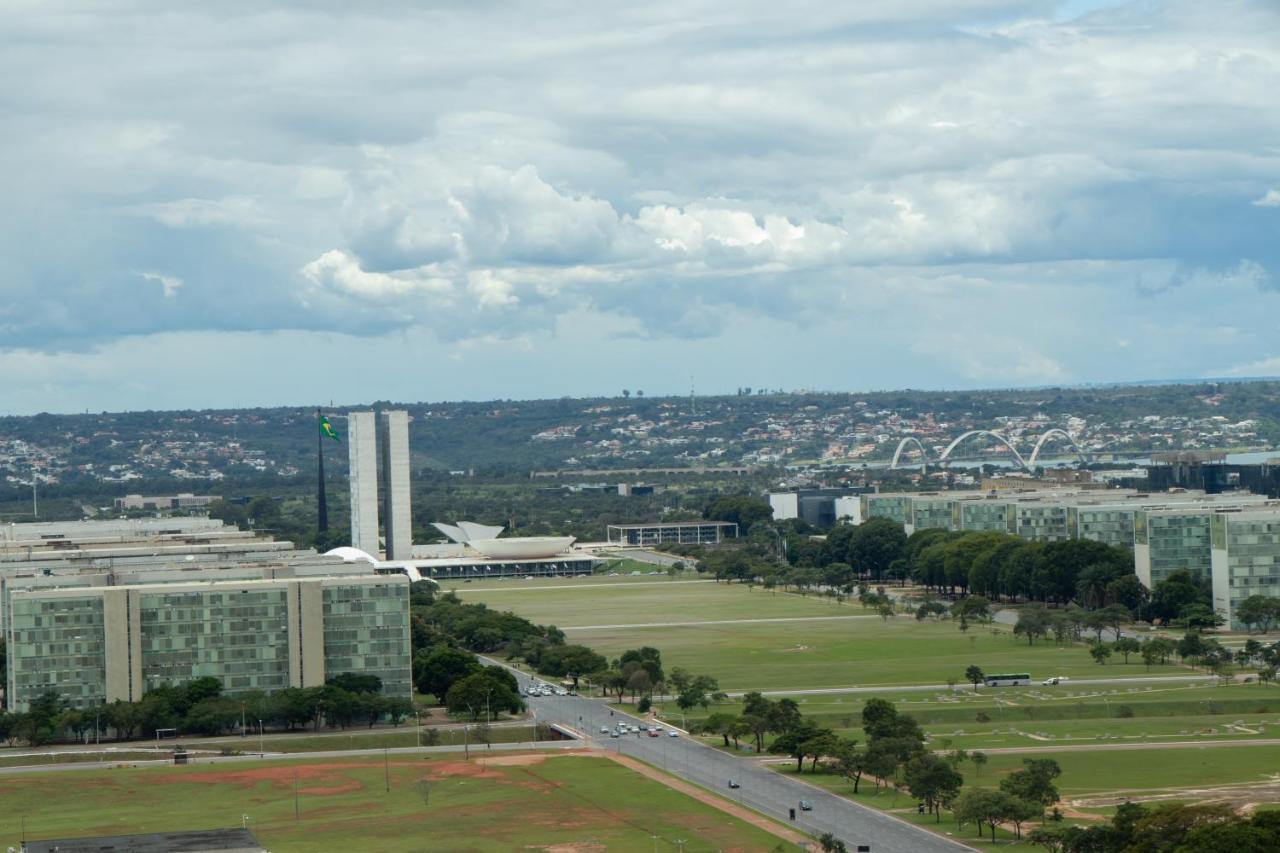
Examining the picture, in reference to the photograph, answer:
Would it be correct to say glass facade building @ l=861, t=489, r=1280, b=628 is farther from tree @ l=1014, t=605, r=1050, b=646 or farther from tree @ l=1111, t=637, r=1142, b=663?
tree @ l=1111, t=637, r=1142, b=663

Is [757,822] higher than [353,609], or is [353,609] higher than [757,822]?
[353,609]

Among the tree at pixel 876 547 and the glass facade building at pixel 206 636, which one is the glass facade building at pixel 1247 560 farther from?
the glass facade building at pixel 206 636

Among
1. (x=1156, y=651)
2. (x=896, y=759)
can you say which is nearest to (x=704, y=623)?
(x=1156, y=651)

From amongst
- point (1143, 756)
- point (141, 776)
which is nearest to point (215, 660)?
point (141, 776)

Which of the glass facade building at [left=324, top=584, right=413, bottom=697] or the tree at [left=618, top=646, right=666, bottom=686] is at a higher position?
the glass facade building at [left=324, top=584, right=413, bottom=697]

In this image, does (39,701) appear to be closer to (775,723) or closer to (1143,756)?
(775,723)

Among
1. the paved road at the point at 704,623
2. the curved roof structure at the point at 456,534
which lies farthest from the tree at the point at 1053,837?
the curved roof structure at the point at 456,534

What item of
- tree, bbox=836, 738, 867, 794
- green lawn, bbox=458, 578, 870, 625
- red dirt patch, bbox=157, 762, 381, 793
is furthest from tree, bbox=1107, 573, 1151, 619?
red dirt patch, bbox=157, 762, 381, 793
